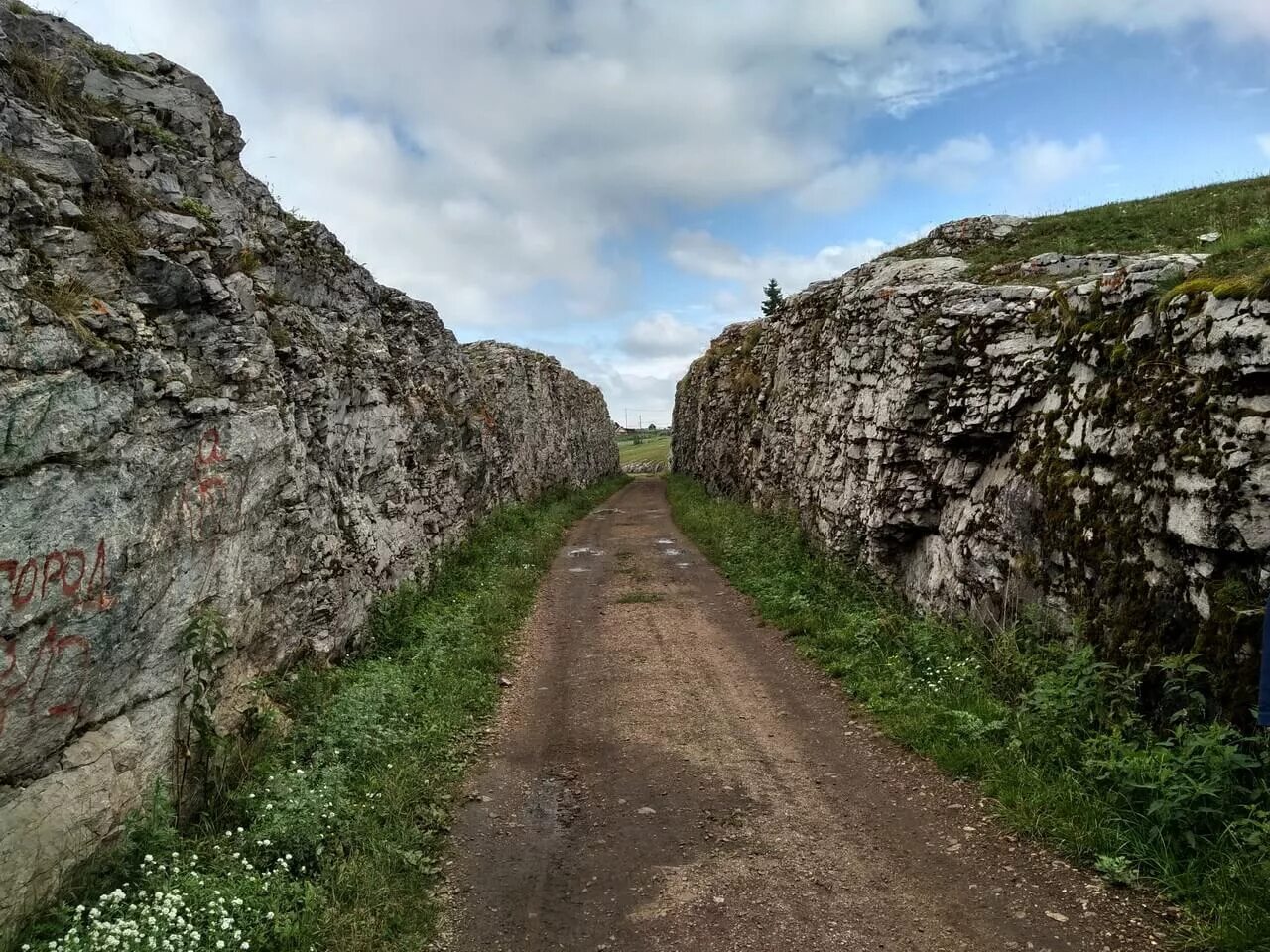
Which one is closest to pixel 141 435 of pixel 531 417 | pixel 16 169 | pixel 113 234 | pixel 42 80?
pixel 113 234

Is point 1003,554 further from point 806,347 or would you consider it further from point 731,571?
point 806,347

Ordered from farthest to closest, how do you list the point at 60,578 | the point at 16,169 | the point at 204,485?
1. the point at 204,485
2. the point at 16,169
3. the point at 60,578

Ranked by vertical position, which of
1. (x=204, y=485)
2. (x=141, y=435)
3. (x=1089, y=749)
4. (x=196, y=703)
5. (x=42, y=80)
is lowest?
(x=1089, y=749)

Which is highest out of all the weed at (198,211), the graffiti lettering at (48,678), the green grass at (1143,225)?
the green grass at (1143,225)

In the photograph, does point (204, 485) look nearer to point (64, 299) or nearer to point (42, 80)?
point (64, 299)

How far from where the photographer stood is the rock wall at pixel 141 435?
19.0ft

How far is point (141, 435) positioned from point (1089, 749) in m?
9.48

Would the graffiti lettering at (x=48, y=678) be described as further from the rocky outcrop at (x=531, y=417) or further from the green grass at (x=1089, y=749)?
the rocky outcrop at (x=531, y=417)

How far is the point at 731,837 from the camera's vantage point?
707cm

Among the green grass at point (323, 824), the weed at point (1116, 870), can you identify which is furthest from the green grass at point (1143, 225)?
the green grass at point (323, 824)

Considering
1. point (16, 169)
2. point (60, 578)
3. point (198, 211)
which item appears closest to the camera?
point (60, 578)

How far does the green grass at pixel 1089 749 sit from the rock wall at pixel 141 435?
7.86 metres

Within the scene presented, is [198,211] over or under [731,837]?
over

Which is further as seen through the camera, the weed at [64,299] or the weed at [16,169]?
the weed at [16,169]
